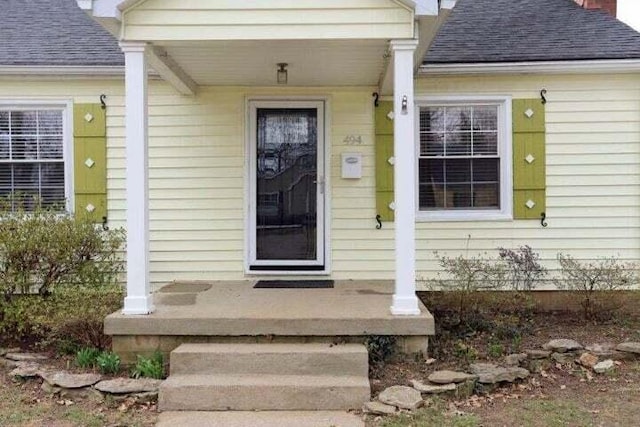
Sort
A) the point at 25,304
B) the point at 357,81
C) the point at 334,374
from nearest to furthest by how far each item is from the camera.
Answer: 1. the point at 334,374
2. the point at 25,304
3. the point at 357,81

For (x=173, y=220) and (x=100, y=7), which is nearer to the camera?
(x=100, y=7)

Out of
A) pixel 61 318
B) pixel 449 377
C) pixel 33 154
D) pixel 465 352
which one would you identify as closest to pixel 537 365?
pixel 465 352

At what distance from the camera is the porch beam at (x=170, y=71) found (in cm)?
523

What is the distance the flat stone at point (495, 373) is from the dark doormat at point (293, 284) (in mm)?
2097

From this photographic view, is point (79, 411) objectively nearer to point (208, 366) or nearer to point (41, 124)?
point (208, 366)

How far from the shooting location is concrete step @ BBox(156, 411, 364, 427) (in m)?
3.87

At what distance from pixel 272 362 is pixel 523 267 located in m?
3.34

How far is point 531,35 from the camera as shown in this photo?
7.04 metres

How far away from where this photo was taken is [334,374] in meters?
4.37

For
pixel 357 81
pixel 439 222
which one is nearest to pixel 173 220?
pixel 357 81

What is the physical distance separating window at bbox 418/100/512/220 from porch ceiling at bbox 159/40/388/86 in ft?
2.97

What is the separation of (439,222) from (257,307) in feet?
8.41

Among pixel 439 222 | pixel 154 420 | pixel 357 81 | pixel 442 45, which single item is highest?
pixel 442 45

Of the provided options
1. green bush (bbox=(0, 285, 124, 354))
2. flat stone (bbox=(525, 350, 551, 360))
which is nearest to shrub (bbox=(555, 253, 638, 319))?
flat stone (bbox=(525, 350, 551, 360))
